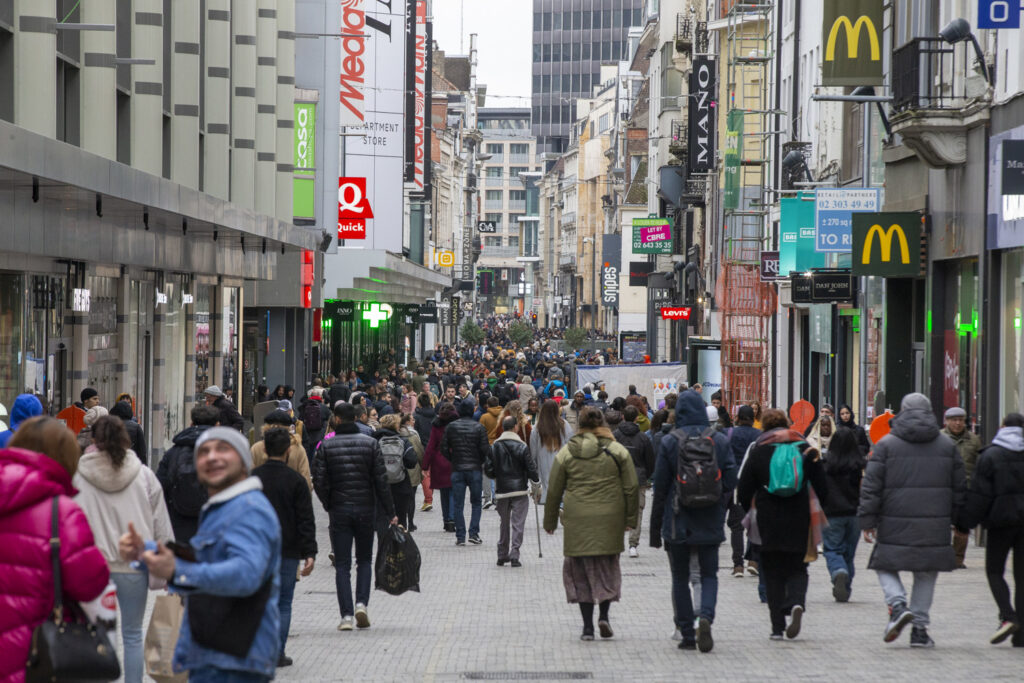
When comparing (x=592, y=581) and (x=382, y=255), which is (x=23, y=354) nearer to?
(x=592, y=581)

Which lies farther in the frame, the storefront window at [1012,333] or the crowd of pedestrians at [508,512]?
the storefront window at [1012,333]

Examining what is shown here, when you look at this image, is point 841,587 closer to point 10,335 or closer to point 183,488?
point 183,488

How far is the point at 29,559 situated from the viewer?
575cm

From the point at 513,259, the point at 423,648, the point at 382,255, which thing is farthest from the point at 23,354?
the point at 513,259

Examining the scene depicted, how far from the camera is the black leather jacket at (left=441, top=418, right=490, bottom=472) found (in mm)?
18531

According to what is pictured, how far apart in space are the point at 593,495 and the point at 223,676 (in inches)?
227

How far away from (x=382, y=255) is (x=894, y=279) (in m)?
18.3

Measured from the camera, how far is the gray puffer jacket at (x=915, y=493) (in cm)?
1052

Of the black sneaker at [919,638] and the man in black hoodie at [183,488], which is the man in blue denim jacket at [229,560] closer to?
the man in black hoodie at [183,488]

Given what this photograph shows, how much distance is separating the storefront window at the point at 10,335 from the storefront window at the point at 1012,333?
35.3ft

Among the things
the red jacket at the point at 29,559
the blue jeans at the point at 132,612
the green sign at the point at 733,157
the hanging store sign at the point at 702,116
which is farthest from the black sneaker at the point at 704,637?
the hanging store sign at the point at 702,116

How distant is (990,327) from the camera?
1833 centimetres

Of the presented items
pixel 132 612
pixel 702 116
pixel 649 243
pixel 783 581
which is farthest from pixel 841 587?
pixel 649 243

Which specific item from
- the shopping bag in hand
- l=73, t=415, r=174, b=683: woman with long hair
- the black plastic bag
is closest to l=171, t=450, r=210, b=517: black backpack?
the black plastic bag
